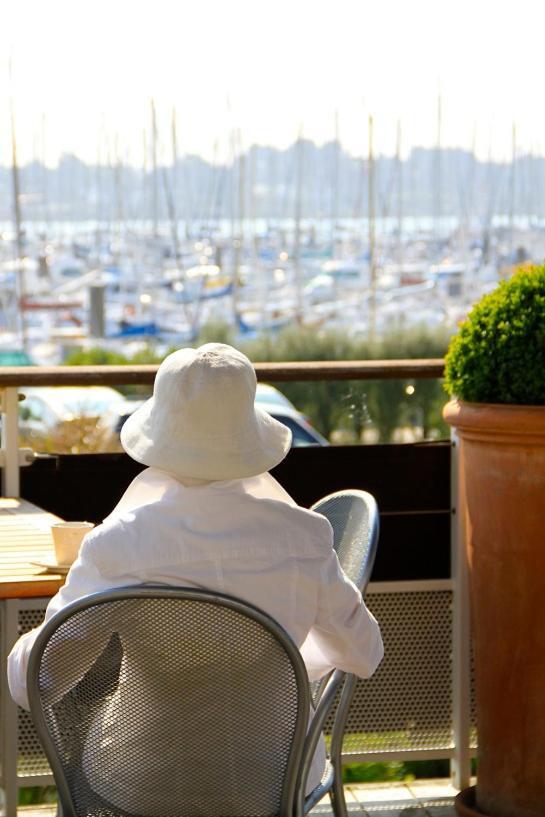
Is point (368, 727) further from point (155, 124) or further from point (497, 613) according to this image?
point (155, 124)

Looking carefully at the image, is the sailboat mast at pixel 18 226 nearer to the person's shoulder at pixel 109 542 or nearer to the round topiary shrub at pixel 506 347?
the round topiary shrub at pixel 506 347

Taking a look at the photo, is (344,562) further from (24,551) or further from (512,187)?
(512,187)

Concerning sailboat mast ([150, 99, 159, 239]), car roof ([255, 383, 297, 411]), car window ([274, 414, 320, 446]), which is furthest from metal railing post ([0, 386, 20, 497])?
sailboat mast ([150, 99, 159, 239])

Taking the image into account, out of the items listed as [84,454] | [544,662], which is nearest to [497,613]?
[544,662]

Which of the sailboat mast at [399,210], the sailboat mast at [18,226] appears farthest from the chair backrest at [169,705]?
the sailboat mast at [399,210]

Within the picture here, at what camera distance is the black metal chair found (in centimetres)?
197

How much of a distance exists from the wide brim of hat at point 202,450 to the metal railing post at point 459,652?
1638 mm

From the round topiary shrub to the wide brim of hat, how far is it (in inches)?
48.7

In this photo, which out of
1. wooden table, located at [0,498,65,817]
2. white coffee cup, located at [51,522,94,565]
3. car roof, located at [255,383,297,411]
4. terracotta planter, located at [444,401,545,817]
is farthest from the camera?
car roof, located at [255,383,297,411]

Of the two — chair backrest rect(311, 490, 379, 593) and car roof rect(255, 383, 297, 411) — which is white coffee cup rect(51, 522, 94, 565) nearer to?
chair backrest rect(311, 490, 379, 593)

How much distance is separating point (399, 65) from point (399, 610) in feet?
91.0

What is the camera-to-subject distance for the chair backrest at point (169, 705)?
1.60 metres

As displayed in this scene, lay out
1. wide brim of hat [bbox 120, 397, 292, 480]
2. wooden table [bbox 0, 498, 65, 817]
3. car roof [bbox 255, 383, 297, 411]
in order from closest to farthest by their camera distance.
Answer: wide brim of hat [bbox 120, 397, 292, 480], wooden table [bbox 0, 498, 65, 817], car roof [bbox 255, 383, 297, 411]

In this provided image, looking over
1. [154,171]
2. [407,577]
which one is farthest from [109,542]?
[154,171]
